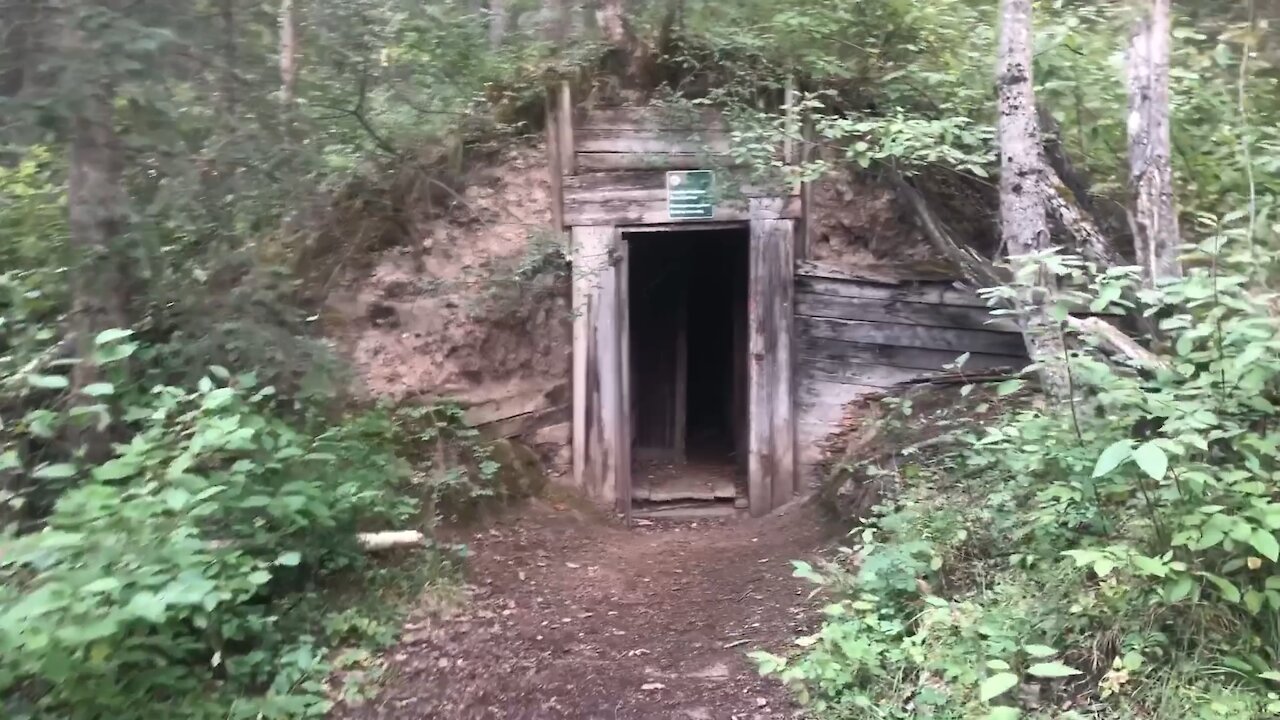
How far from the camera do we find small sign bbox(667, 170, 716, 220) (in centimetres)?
612

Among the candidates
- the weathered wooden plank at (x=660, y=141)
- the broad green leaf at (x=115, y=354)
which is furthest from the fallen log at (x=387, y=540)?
the weathered wooden plank at (x=660, y=141)

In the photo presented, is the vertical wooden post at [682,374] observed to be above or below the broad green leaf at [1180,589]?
below

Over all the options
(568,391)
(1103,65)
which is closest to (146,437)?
(568,391)

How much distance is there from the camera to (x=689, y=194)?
613 cm

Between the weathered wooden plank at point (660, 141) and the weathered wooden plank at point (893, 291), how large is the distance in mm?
1129

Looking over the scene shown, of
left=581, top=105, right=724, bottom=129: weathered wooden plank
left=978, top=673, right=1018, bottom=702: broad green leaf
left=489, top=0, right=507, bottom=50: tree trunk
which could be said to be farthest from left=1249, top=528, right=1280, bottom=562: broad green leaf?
left=489, top=0, right=507, bottom=50: tree trunk

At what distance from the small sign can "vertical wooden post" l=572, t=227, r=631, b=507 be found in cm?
47

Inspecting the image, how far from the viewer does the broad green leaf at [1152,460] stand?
221 cm

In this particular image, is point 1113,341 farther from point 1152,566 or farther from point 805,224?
point 805,224

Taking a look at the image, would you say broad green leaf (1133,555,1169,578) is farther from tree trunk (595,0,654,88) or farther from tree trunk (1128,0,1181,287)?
tree trunk (595,0,654,88)

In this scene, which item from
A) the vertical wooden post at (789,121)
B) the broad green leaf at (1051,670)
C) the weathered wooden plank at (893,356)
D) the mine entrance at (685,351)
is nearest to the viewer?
the broad green leaf at (1051,670)

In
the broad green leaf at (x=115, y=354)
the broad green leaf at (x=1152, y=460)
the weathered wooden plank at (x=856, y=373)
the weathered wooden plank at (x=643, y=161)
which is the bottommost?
the weathered wooden plank at (x=856, y=373)

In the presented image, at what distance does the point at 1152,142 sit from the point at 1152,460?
218cm

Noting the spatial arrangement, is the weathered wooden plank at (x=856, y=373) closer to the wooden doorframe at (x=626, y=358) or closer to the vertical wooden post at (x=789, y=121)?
the wooden doorframe at (x=626, y=358)
